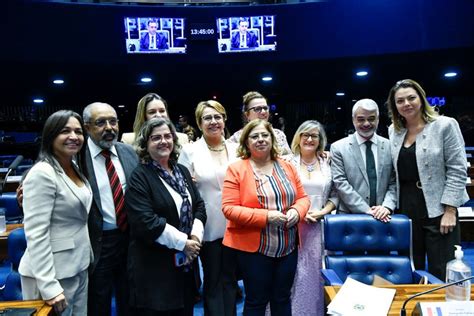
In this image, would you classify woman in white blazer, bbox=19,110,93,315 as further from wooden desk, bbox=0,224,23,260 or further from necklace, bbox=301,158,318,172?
necklace, bbox=301,158,318,172

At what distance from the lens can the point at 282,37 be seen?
6668mm

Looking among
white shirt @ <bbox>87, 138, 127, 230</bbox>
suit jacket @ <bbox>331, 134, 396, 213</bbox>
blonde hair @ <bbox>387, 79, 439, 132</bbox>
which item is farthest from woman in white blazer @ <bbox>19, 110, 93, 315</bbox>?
blonde hair @ <bbox>387, 79, 439, 132</bbox>

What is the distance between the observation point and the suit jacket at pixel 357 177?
2.53 meters

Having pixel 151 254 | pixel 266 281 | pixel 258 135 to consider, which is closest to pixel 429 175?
pixel 258 135

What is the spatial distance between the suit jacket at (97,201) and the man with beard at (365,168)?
1.36 m

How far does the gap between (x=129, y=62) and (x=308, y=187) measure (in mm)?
5064

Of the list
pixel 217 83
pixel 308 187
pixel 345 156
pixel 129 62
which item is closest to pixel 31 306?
pixel 308 187

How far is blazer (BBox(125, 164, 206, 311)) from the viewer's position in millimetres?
1995

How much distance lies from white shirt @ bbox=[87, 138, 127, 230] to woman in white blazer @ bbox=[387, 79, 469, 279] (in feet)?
5.84

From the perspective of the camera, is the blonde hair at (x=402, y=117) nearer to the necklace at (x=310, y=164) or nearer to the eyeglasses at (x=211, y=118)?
the necklace at (x=310, y=164)

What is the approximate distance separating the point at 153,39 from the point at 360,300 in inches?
235

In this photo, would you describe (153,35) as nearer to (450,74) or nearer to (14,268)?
(14,268)

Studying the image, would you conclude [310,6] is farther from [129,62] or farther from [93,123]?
[93,123]

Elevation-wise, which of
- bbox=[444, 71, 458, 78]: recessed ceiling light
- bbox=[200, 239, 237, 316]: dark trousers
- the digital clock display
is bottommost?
bbox=[200, 239, 237, 316]: dark trousers
